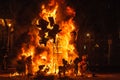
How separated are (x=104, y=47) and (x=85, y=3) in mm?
6882

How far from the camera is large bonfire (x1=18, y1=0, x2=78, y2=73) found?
67.9ft

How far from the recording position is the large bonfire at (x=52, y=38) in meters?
20.7

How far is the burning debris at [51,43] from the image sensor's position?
2056 cm

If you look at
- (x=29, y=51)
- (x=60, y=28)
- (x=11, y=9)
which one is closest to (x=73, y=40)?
(x=60, y=28)

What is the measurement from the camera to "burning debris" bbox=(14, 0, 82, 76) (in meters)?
20.6

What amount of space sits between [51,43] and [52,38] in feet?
2.38

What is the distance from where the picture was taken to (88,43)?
34.8 metres

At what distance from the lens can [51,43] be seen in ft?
70.1

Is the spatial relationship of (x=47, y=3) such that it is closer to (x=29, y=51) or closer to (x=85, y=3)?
(x=29, y=51)

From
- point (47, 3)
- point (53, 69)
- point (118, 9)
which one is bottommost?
point (53, 69)

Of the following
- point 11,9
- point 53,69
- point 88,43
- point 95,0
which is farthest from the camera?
point 88,43

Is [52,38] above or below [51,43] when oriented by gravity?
above

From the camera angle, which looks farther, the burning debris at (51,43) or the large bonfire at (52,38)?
the large bonfire at (52,38)

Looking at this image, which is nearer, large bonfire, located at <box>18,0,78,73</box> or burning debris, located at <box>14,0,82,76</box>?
burning debris, located at <box>14,0,82,76</box>
